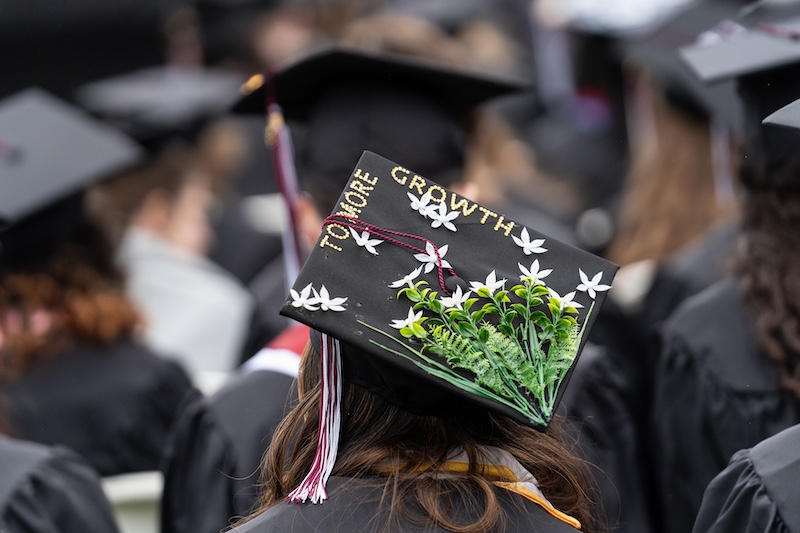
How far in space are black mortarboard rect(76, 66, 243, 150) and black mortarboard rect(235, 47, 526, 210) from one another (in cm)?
211

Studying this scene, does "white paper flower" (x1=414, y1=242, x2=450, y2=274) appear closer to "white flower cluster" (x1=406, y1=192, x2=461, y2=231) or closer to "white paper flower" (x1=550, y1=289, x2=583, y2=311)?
"white flower cluster" (x1=406, y1=192, x2=461, y2=231)

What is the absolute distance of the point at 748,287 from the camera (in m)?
2.36

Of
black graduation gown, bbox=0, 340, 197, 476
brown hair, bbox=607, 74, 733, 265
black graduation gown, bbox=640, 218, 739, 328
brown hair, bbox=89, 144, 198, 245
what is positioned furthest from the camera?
brown hair, bbox=89, 144, 198, 245

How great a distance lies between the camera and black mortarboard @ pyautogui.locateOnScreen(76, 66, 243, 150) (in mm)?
4852

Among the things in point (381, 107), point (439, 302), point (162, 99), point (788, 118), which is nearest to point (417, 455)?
point (439, 302)

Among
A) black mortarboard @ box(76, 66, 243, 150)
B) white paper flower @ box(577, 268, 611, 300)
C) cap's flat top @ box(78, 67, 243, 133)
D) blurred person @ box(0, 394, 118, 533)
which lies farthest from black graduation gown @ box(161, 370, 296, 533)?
cap's flat top @ box(78, 67, 243, 133)

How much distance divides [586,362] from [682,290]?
976mm

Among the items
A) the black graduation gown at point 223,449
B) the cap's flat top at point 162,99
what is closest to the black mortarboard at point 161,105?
the cap's flat top at point 162,99

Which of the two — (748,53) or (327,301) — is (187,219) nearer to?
(748,53)

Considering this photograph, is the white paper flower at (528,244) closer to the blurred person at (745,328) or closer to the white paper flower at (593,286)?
the white paper flower at (593,286)

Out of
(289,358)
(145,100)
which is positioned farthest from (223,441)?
(145,100)

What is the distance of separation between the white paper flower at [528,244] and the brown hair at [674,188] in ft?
8.30

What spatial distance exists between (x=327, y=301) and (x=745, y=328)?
4.10 ft

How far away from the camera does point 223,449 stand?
2.29 meters
